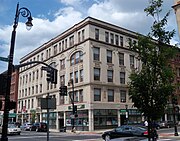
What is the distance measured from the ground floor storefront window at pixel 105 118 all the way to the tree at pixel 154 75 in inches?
1276

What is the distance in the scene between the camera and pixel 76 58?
159 feet

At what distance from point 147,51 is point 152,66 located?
765 millimetres

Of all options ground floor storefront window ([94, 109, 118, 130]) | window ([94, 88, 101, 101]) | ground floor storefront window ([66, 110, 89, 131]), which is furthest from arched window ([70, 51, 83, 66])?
ground floor storefront window ([94, 109, 118, 130])

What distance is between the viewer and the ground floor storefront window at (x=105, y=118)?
1698 inches

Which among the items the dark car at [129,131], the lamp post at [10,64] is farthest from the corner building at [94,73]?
the lamp post at [10,64]

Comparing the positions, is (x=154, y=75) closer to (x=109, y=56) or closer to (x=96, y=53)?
(x=96, y=53)

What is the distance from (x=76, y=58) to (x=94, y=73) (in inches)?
218

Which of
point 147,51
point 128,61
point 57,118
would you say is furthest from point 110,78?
point 147,51

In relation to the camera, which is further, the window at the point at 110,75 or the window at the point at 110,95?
the window at the point at 110,75

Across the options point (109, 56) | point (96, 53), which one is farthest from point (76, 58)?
point (109, 56)

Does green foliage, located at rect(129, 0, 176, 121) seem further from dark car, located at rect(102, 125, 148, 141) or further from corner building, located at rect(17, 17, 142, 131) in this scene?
corner building, located at rect(17, 17, 142, 131)

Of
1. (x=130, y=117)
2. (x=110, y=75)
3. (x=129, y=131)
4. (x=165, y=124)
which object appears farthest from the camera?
(x=165, y=124)

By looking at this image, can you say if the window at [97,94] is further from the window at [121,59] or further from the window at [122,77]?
the window at [121,59]

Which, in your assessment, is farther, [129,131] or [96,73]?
[96,73]
